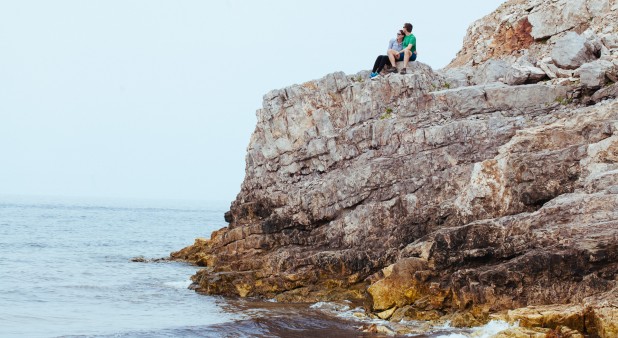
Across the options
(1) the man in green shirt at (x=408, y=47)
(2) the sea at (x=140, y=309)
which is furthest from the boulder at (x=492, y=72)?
(2) the sea at (x=140, y=309)

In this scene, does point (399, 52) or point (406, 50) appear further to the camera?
point (399, 52)

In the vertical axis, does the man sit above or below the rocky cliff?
above

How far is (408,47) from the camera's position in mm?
31516

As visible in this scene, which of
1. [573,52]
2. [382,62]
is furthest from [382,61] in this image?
[573,52]

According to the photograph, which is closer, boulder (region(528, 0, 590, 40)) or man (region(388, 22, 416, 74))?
man (region(388, 22, 416, 74))

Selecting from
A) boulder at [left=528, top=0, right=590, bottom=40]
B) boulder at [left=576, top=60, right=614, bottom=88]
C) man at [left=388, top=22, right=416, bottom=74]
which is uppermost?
boulder at [left=528, top=0, right=590, bottom=40]

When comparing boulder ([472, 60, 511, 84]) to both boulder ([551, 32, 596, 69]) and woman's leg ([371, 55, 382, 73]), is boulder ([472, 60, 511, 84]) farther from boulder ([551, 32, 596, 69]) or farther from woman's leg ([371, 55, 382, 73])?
woman's leg ([371, 55, 382, 73])

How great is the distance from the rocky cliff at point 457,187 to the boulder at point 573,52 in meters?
0.06

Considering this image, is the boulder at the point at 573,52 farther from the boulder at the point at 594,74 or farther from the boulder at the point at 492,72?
the boulder at the point at 594,74

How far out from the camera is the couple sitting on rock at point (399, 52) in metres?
31.5

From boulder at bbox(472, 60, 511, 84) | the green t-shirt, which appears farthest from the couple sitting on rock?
boulder at bbox(472, 60, 511, 84)

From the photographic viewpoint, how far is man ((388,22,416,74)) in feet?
103

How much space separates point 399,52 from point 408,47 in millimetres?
A: 463

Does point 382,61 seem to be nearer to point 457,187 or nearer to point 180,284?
point 457,187
